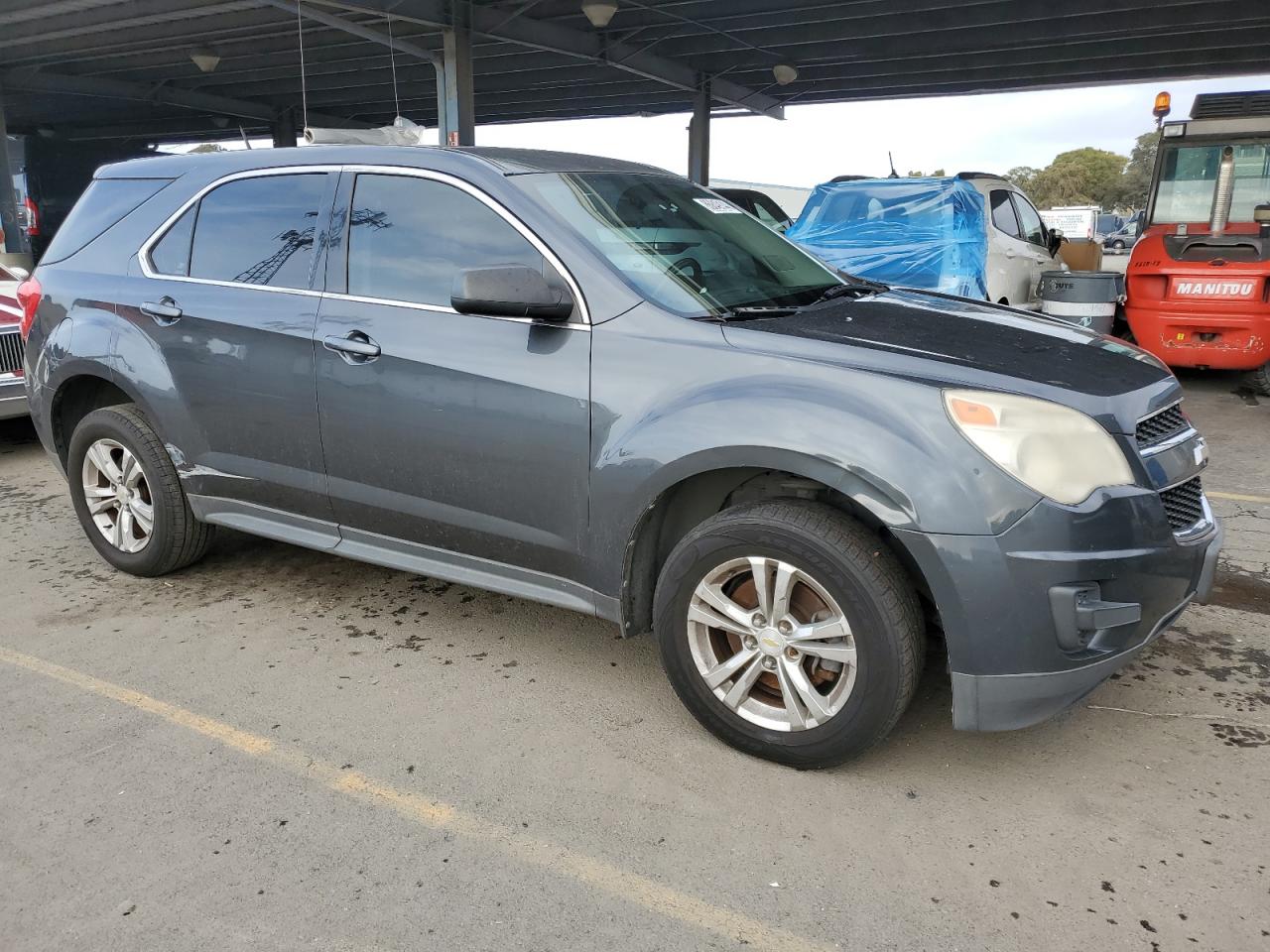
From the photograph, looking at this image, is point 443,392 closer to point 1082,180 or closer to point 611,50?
point 611,50

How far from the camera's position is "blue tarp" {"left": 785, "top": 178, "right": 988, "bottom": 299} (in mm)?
8352

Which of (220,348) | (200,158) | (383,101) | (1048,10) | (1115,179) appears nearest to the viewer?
(220,348)

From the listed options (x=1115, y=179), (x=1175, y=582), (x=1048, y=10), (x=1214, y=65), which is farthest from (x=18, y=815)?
(x=1115, y=179)

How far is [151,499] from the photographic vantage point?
4242mm

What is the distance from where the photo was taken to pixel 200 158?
13.6 feet

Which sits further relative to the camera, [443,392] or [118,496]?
[118,496]

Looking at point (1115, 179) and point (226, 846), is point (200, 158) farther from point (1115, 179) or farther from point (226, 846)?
point (1115, 179)

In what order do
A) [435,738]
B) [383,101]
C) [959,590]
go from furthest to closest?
[383,101] < [435,738] < [959,590]

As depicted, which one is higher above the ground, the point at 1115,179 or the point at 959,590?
the point at 1115,179

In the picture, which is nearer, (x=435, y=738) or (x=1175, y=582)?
(x=1175, y=582)

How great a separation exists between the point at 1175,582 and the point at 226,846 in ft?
8.71

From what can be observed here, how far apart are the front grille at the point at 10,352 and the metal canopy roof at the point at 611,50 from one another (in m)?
6.91

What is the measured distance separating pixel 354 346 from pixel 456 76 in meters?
12.6

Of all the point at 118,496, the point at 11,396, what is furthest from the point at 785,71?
the point at 118,496
